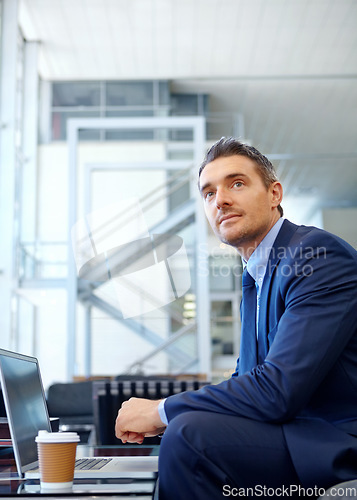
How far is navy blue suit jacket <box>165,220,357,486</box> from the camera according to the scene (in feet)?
2.93

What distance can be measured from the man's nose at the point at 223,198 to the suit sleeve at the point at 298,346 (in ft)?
0.80

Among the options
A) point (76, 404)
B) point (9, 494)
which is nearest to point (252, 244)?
point (9, 494)

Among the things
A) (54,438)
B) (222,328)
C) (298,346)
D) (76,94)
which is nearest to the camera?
(54,438)

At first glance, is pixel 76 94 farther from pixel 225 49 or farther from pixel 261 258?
pixel 261 258

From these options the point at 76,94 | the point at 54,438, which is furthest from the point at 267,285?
the point at 76,94

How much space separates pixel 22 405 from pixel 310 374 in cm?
52

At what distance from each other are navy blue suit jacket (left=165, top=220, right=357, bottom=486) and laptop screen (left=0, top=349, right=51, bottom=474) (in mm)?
261

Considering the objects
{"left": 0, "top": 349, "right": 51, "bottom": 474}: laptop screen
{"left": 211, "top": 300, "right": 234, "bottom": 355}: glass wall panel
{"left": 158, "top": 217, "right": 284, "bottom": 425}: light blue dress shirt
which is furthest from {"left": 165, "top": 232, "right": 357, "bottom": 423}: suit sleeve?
{"left": 211, "top": 300, "right": 234, "bottom": 355}: glass wall panel

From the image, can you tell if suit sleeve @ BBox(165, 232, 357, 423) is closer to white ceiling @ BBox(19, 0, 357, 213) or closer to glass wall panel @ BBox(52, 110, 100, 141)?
white ceiling @ BBox(19, 0, 357, 213)

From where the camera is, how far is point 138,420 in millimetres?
1031

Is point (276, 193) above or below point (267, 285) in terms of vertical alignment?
above

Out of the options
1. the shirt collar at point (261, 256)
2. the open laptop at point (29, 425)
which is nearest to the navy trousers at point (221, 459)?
the open laptop at point (29, 425)

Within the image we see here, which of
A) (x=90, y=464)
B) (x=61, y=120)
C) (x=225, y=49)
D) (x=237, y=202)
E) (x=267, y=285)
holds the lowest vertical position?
(x=90, y=464)

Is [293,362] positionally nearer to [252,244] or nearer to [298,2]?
[252,244]
